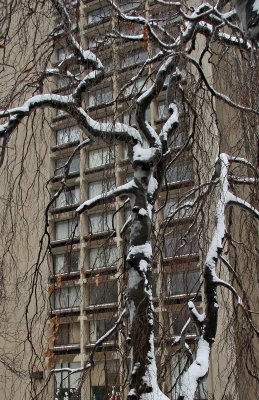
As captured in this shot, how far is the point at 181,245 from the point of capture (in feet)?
18.4

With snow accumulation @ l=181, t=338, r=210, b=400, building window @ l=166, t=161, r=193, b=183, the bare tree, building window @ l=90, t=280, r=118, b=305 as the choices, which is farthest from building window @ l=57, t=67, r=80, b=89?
snow accumulation @ l=181, t=338, r=210, b=400

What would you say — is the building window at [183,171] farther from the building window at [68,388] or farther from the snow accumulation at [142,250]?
the building window at [68,388]

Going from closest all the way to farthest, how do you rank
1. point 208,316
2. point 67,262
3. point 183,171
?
1. point 208,316
2. point 67,262
3. point 183,171

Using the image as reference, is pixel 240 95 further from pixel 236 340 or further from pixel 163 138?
pixel 236 340

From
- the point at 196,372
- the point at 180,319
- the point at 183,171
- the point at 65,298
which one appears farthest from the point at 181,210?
the point at 65,298

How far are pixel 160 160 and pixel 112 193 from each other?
53 cm

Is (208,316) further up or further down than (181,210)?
further down

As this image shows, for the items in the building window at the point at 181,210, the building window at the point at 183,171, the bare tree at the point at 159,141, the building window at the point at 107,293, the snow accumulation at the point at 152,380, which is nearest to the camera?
the snow accumulation at the point at 152,380

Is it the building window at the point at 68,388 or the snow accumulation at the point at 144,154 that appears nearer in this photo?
the snow accumulation at the point at 144,154

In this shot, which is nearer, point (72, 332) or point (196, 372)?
point (196, 372)

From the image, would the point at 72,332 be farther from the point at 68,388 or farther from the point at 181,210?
the point at 181,210

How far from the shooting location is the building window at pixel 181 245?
18.1ft

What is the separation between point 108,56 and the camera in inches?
218

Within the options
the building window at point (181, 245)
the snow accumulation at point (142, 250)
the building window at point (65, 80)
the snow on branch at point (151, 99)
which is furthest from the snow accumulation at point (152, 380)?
the building window at point (65, 80)
